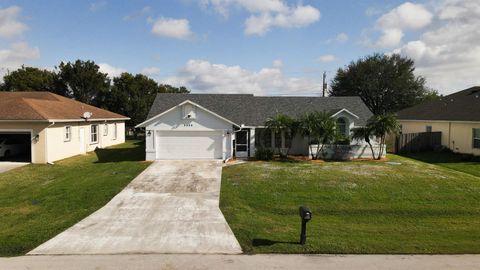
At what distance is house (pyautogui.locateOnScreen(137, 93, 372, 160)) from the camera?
22.5 m

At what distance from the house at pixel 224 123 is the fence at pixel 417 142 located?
3705 mm

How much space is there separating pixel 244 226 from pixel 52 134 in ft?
57.5

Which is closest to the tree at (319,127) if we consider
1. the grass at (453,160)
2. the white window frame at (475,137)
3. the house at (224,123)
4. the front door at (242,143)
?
the house at (224,123)

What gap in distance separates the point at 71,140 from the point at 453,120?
1122 inches

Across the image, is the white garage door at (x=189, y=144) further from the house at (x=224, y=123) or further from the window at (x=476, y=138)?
the window at (x=476, y=138)

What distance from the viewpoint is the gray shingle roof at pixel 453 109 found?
27.6 meters

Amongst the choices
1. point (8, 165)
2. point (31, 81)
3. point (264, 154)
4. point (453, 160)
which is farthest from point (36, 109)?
point (31, 81)

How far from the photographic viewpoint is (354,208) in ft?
43.4

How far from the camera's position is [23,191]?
1633 centimetres

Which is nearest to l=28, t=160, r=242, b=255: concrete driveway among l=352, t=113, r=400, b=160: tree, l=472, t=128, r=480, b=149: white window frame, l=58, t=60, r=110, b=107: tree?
l=352, t=113, r=400, b=160: tree

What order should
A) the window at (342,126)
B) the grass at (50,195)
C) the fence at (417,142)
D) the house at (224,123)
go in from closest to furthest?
the grass at (50,195) → the house at (224,123) → the window at (342,126) → the fence at (417,142)

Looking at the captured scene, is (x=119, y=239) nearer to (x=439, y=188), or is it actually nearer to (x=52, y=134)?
(x=439, y=188)

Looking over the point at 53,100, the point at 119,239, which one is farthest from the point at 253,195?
the point at 53,100

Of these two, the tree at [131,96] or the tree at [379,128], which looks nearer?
the tree at [379,128]
